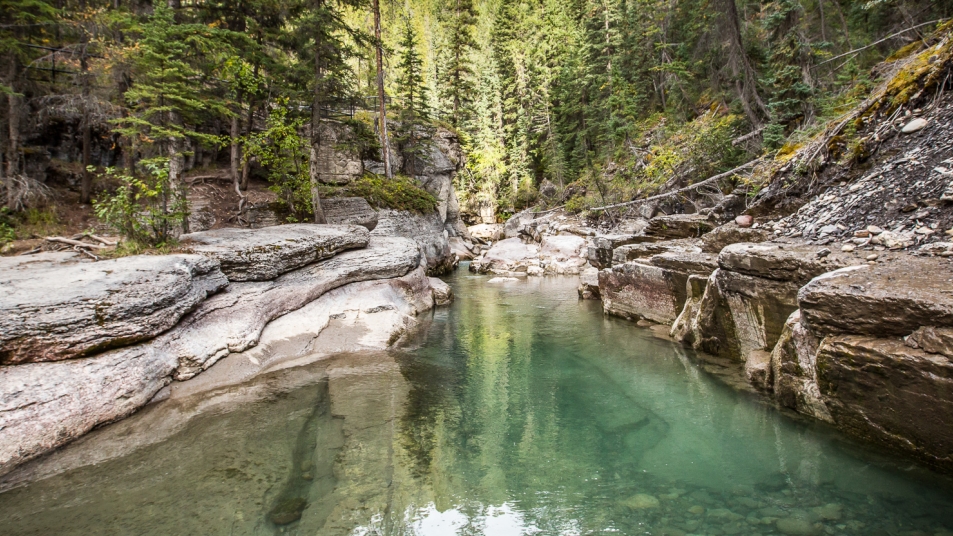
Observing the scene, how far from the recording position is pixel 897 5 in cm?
1254

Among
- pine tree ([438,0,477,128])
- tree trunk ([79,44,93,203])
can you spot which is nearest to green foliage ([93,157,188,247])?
tree trunk ([79,44,93,203])

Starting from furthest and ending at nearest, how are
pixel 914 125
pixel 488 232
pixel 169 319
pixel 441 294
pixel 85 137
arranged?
pixel 488 232 < pixel 441 294 < pixel 85 137 < pixel 169 319 < pixel 914 125

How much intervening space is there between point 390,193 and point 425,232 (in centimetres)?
285

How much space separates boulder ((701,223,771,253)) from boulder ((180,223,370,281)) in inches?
393

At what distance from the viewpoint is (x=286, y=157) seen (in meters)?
15.0

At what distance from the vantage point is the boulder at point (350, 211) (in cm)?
1786

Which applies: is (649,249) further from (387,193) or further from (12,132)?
(12,132)

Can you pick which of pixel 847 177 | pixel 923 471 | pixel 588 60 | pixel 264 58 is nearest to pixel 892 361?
pixel 923 471

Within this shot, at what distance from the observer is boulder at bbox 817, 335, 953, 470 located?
3489 mm

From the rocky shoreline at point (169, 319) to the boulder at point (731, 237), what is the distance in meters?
8.07

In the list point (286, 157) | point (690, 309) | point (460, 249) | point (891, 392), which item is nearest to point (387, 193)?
point (286, 157)

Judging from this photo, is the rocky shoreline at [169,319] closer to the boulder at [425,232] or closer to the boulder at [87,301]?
the boulder at [87,301]

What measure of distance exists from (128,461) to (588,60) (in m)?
40.5

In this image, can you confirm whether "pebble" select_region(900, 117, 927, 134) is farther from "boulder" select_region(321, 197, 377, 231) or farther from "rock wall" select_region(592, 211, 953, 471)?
"boulder" select_region(321, 197, 377, 231)
